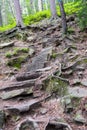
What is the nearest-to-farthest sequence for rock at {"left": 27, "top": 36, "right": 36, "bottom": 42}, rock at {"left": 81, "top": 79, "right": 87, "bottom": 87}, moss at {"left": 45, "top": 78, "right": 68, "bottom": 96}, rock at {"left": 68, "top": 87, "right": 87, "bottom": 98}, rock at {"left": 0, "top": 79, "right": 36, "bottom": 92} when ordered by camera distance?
rock at {"left": 68, "top": 87, "right": 87, "bottom": 98}
moss at {"left": 45, "top": 78, "right": 68, "bottom": 96}
rock at {"left": 81, "top": 79, "right": 87, "bottom": 87}
rock at {"left": 0, "top": 79, "right": 36, "bottom": 92}
rock at {"left": 27, "top": 36, "right": 36, "bottom": 42}

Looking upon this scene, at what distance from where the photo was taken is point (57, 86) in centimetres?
838

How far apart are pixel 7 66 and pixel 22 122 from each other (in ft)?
17.8

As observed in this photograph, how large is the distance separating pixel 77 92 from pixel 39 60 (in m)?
3.74

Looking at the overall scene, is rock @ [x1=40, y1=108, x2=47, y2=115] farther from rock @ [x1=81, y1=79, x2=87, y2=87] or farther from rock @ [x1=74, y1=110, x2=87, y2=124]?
rock @ [x1=81, y1=79, x2=87, y2=87]

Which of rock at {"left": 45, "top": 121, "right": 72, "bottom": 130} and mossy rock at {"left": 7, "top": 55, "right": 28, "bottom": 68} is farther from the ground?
rock at {"left": 45, "top": 121, "right": 72, "bottom": 130}

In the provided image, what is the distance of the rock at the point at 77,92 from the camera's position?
→ 25.2ft

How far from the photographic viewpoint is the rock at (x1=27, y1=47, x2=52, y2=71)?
10820 mm

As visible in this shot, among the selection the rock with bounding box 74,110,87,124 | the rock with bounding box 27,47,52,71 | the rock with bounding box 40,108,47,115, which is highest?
the rock with bounding box 27,47,52,71

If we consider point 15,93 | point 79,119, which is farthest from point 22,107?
point 79,119

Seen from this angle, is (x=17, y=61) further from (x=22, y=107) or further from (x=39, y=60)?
(x=22, y=107)

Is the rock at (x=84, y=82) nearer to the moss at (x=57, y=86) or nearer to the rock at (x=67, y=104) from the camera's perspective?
the moss at (x=57, y=86)

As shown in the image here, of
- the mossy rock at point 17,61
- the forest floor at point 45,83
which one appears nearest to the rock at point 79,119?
the forest floor at point 45,83

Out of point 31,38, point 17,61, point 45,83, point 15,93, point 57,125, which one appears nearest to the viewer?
point 57,125

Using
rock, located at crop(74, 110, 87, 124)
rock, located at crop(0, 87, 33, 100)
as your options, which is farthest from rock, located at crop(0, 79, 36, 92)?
rock, located at crop(74, 110, 87, 124)
